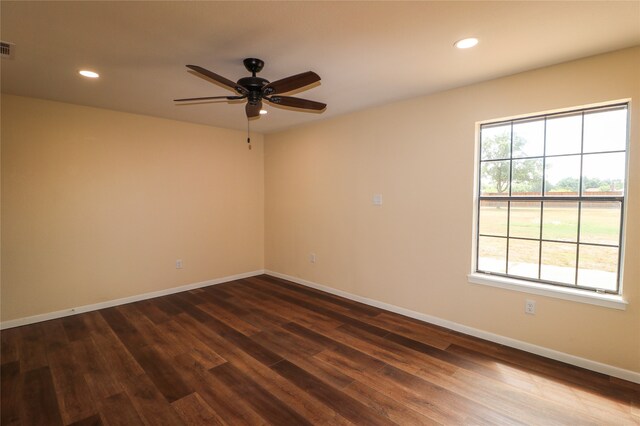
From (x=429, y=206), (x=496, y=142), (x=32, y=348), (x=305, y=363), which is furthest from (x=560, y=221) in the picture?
(x=32, y=348)

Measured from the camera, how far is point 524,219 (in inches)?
112

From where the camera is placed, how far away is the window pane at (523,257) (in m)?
2.80

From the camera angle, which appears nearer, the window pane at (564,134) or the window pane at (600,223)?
the window pane at (600,223)

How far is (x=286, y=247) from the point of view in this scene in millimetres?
5145

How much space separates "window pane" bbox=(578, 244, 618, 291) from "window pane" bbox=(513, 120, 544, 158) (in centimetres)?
91

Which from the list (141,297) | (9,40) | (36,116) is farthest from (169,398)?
(36,116)

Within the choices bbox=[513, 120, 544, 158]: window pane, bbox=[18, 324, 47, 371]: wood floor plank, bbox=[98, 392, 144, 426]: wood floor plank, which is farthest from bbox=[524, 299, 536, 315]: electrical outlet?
bbox=[18, 324, 47, 371]: wood floor plank

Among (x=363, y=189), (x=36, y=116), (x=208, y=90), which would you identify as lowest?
(x=363, y=189)

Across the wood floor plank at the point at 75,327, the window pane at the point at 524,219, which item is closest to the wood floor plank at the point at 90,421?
the wood floor plank at the point at 75,327

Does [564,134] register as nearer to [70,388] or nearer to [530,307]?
[530,307]

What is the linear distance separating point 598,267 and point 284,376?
2.73 metres

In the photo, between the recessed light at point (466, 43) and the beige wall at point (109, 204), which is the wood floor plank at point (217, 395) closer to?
the beige wall at point (109, 204)

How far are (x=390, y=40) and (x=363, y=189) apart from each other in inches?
80.6

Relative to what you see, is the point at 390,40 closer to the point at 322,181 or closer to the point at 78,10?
the point at 78,10
